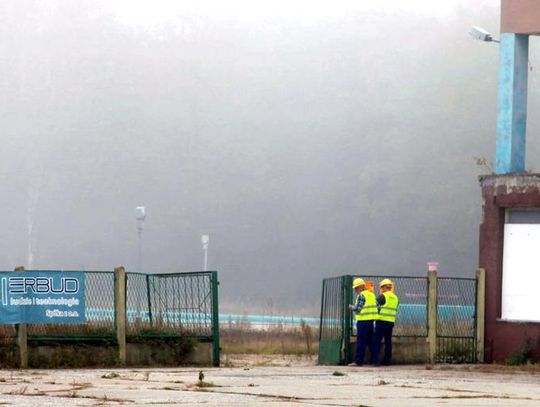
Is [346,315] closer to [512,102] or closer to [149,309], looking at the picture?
[149,309]

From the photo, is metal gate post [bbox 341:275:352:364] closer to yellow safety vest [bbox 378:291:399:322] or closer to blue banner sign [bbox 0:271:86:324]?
yellow safety vest [bbox 378:291:399:322]

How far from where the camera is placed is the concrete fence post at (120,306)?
1000 inches

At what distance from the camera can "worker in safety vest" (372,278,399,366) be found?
27.0 m

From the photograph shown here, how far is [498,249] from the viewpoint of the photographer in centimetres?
2730

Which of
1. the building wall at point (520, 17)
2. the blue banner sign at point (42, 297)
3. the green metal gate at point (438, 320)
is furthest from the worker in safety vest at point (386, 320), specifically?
the blue banner sign at point (42, 297)

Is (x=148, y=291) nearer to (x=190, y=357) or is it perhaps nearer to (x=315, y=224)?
(x=190, y=357)

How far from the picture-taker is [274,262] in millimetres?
96938

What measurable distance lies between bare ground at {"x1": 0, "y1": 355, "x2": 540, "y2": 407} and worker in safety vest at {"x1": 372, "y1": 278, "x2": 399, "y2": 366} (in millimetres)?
2747

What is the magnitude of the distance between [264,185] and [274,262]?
1004cm

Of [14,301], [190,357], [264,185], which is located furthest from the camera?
[264,185]

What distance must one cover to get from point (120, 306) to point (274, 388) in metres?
8.43

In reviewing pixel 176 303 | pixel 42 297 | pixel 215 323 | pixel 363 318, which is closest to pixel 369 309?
pixel 363 318

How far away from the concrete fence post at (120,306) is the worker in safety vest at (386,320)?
4.82 m

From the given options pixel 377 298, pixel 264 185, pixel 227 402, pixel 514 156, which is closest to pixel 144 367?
pixel 377 298
